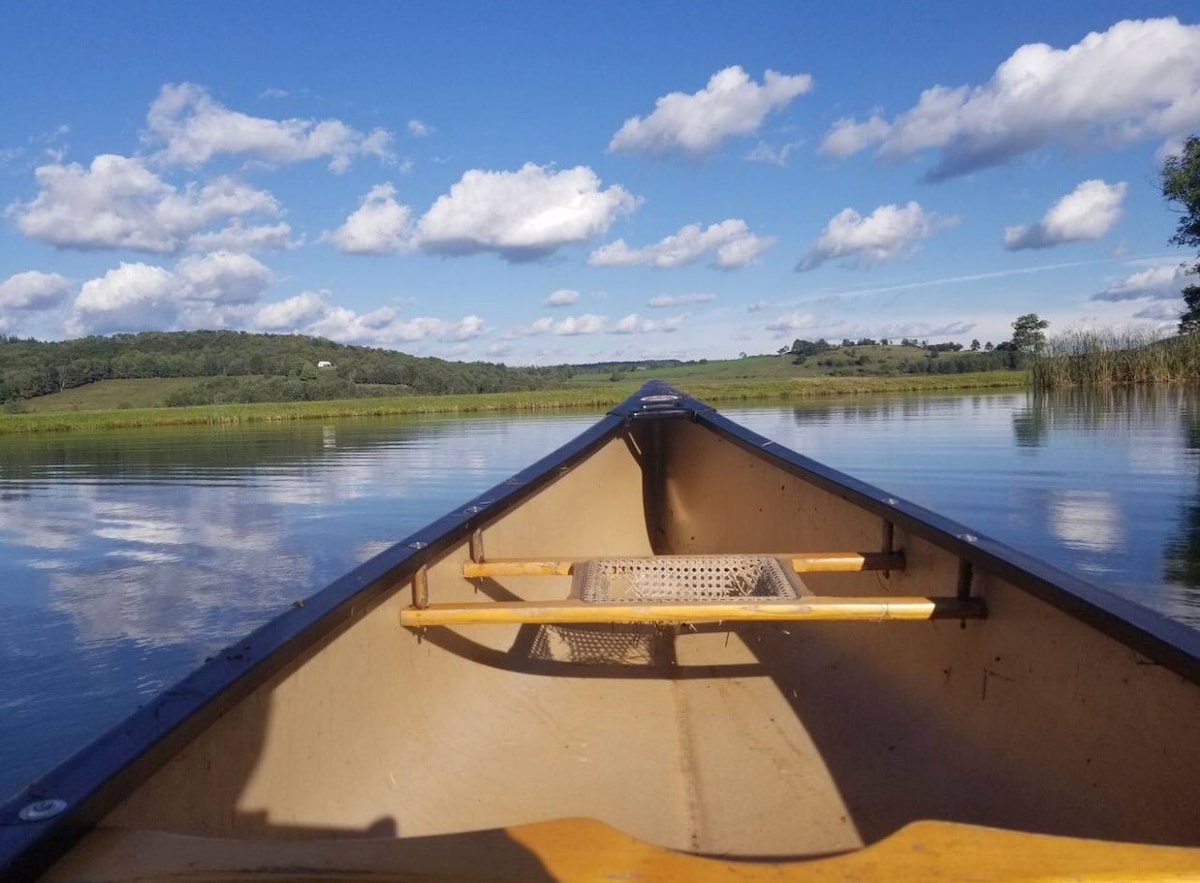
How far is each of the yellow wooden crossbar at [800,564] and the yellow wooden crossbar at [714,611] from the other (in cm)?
52

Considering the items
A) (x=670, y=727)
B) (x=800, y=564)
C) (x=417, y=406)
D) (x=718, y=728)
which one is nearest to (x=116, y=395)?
(x=417, y=406)

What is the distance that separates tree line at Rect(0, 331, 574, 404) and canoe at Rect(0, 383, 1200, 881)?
69.5m

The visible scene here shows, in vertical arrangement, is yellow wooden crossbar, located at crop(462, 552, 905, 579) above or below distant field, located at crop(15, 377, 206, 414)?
below

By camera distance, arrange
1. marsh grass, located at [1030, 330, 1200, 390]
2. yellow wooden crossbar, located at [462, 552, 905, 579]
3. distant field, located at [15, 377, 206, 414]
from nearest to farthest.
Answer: yellow wooden crossbar, located at [462, 552, 905, 579] < marsh grass, located at [1030, 330, 1200, 390] < distant field, located at [15, 377, 206, 414]

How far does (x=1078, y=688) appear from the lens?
175 cm

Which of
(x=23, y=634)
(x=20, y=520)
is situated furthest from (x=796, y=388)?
(x=23, y=634)

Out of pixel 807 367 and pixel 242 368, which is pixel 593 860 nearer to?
pixel 807 367

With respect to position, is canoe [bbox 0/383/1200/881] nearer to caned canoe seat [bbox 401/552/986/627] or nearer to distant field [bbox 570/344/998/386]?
caned canoe seat [bbox 401/552/986/627]

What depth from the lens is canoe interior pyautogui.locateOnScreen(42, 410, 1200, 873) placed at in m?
1.55

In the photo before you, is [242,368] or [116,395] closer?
[116,395]

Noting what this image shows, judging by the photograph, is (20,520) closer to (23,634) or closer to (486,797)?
(23,634)

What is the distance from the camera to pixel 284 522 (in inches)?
373

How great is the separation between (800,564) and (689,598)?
50cm

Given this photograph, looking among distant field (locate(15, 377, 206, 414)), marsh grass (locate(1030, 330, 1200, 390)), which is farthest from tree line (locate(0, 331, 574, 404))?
marsh grass (locate(1030, 330, 1200, 390))
